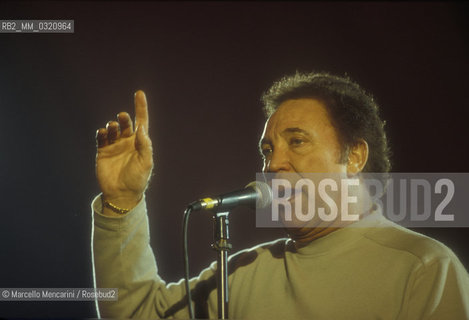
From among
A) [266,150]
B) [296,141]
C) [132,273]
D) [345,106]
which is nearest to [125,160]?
[132,273]

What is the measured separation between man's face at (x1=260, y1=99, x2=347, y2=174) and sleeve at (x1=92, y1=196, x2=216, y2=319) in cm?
61

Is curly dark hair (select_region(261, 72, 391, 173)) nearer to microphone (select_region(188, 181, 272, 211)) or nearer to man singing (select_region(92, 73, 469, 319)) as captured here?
man singing (select_region(92, 73, 469, 319))

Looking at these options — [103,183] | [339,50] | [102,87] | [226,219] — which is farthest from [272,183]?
[102,87]

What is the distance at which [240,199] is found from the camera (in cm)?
168

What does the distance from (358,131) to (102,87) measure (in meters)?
1.28

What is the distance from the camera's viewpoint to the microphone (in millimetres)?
1609

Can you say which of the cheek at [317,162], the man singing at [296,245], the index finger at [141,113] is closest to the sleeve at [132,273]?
the man singing at [296,245]

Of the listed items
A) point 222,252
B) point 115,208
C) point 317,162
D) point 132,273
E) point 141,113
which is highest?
point 141,113

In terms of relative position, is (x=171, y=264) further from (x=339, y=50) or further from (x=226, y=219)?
(x=339, y=50)

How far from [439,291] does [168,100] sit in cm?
153

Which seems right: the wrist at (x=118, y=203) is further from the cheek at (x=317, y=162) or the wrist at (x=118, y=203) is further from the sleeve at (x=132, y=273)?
the cheek at (x=317, y=162)

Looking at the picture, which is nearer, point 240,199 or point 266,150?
point 240,199

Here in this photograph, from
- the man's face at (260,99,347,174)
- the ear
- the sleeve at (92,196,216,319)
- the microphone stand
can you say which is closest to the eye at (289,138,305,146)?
the man's face at (260,99,347,174)

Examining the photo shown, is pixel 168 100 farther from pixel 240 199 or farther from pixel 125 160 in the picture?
pixel 240 199
